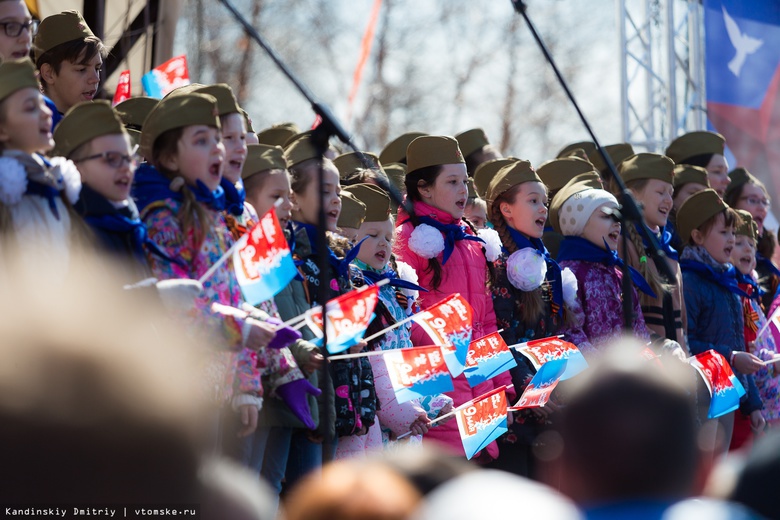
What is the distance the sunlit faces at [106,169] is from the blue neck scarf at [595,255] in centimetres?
330

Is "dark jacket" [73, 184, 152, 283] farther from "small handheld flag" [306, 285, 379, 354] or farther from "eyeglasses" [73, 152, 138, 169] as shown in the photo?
"small handheld flag" [306, 285, 379, 354]

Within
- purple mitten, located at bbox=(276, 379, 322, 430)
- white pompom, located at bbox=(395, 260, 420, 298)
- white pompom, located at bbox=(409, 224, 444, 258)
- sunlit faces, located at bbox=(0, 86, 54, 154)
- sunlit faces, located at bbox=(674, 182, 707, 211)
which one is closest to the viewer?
sunlit faces, located at bbox=(0, 86, 54, 154)

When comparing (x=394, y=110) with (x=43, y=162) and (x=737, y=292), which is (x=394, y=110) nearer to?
(x=737, y=292)

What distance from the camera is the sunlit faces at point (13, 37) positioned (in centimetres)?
482

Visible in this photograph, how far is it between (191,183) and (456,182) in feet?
7.26

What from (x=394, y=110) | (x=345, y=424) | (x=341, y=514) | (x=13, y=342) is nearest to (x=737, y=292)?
(x=345, y=424)

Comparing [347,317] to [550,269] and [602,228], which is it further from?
[602,228]

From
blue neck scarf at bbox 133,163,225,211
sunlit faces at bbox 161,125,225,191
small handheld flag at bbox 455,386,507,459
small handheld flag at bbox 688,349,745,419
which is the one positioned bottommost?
small handheld flag at bbox 688,349,745,419

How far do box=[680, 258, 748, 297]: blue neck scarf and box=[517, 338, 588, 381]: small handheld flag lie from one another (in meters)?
1.83

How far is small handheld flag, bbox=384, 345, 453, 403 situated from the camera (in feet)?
17.4

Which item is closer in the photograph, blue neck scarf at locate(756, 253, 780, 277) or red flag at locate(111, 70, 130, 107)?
red flag at locate(111, 70, 130, 107)

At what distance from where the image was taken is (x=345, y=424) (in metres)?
5.35

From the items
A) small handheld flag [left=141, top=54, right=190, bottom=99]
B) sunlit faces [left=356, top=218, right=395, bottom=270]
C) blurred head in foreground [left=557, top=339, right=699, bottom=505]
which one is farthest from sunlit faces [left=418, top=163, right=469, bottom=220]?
blurred head in foreground [left=557, top=339, right=699, bottom=505]

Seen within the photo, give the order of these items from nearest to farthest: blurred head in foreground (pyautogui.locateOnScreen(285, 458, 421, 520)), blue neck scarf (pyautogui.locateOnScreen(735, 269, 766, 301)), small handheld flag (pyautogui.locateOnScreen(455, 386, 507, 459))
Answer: blurred head in foreground (pyautogui.locateOnScreen(285, 458, 421, 520))
small handheld flag (pyautogui.locateOnScreen(455, 386, 507, 459))
blue neck scarf (pyautogui.locateOnScreen(735, 269, 766, 301))
